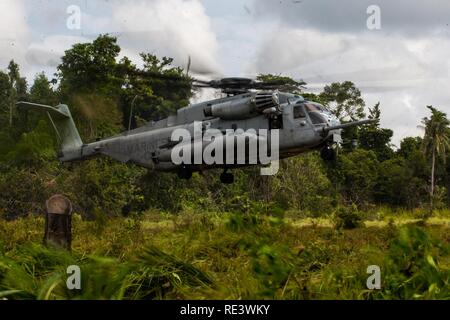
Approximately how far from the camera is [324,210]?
31203 millimetres

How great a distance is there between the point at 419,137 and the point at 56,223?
1772 inches

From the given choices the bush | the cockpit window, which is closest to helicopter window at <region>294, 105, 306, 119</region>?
the cockpit window

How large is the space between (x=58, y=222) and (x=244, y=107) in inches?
279

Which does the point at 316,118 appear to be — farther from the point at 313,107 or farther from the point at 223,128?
the point at 223,128

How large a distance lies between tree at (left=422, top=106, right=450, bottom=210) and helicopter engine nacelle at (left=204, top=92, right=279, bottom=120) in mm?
30522

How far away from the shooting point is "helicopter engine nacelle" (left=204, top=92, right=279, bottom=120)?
16.1 m

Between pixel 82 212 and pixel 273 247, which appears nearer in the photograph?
pixel 273 247

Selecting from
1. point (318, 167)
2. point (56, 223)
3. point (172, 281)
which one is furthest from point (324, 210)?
point (172, 281)

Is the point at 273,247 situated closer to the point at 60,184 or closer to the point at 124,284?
the point at 124,284

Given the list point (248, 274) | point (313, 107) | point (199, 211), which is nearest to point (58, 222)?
point (248, 274)

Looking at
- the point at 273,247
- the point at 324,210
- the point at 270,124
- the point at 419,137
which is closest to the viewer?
the point at 273,247

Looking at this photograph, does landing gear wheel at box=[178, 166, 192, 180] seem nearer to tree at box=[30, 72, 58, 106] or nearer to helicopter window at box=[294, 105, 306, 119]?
helicopter window at box=[294, 105, 306, 119]

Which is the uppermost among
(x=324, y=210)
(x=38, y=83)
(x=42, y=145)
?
(x=38, y=83)
